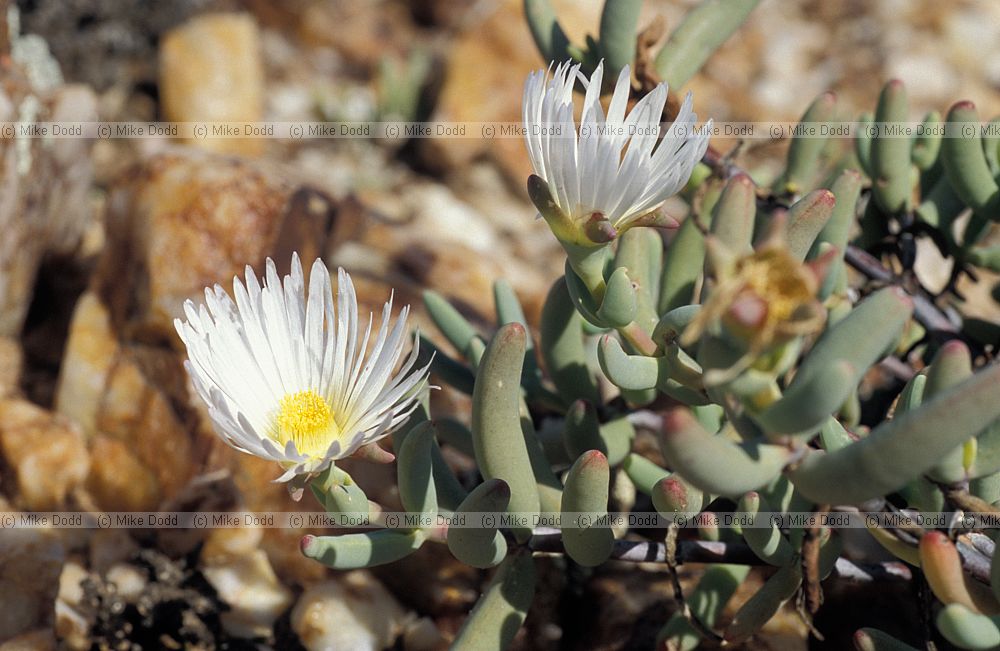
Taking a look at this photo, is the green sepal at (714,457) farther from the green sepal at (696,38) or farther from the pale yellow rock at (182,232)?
the pale yellow rock at (182,232)

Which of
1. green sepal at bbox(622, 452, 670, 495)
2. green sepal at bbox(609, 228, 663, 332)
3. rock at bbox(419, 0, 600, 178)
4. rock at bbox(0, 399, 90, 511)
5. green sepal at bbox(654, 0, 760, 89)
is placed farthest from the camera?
rock at bbox(419, 0, 600, 178)

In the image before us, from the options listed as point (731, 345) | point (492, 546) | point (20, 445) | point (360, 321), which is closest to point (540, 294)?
point (360, 321)

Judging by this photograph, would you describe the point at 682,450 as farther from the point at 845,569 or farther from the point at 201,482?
the point at 201,482

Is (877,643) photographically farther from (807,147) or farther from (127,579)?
(127,579)

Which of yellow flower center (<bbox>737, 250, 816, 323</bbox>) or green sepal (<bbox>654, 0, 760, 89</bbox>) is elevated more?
yellow flower center (<bbox>737, 250, 816, 323</bbox>)

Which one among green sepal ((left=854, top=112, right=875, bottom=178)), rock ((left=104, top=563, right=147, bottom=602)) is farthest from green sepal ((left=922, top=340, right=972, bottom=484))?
rock ((left=104, top=563, right=147, bottom=602))

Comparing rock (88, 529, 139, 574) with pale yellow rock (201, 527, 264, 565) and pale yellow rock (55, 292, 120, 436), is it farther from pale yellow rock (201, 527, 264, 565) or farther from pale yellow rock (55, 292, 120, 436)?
pale yellow rock (55, 292, 120, 436)

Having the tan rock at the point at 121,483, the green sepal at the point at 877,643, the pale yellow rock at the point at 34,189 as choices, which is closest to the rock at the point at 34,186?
the pale yellow rock at the point at 34,189
